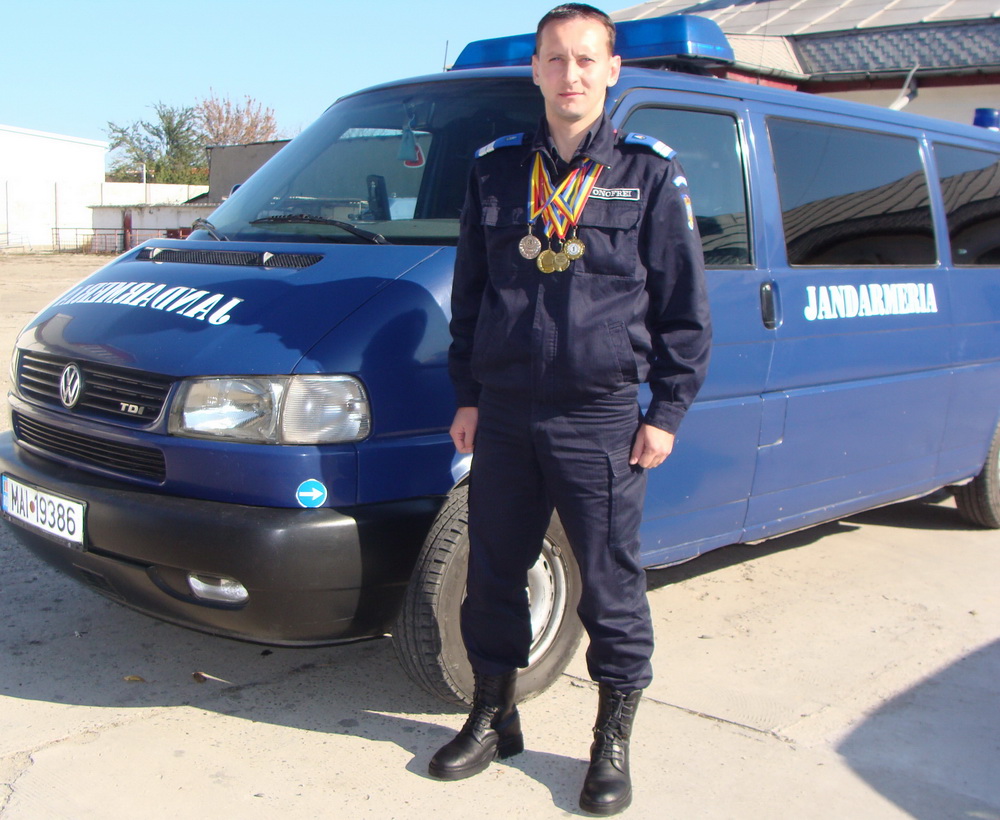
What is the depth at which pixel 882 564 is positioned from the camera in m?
4.80

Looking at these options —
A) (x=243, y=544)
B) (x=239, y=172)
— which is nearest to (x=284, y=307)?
(x=243, y=544)

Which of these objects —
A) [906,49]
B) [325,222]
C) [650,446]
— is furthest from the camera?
[906,49]

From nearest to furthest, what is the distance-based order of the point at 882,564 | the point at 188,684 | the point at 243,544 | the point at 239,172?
the point at 243,544 → the point at 188,684 → the point at 882,564 → the point at 239,172

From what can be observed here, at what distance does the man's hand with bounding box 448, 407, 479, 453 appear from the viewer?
2736 millimetres

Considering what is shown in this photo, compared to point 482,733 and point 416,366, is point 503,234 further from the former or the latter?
point 482,733

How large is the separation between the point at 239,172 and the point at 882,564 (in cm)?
3407

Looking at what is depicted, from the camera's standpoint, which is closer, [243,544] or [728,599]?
[243,544]

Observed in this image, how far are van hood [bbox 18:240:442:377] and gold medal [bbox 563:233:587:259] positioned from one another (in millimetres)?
599

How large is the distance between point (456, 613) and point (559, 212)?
112 centimetres

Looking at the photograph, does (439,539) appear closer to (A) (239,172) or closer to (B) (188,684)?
(B) (188,684)

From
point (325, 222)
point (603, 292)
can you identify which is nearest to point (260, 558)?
point (603, 292)

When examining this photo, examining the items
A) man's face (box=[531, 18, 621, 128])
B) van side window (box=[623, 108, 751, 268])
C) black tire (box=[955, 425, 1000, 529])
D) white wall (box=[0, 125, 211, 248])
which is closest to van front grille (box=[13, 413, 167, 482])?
man's face (box=[531, 18, 621, 128])

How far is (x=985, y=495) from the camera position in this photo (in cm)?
520

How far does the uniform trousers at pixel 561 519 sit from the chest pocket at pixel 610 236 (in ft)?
0.98
